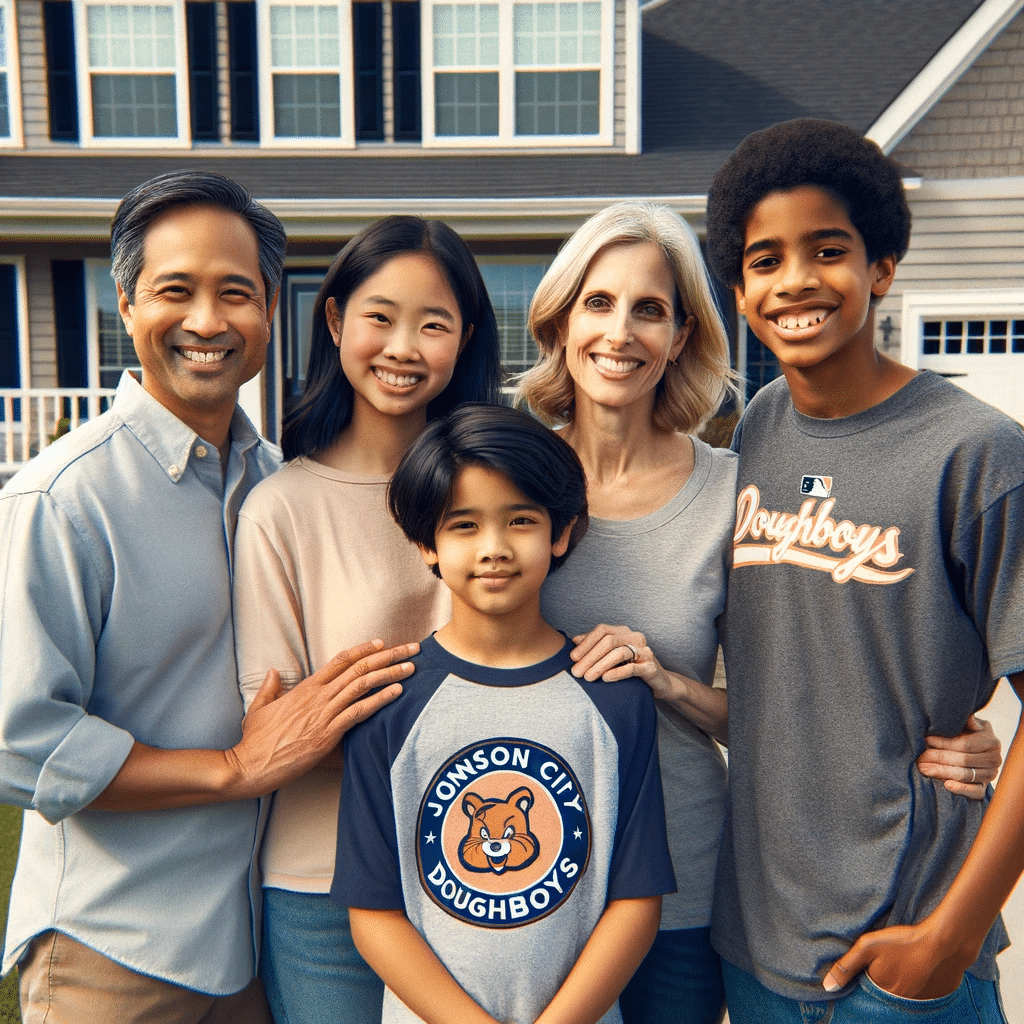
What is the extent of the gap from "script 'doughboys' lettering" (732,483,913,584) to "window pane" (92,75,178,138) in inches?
434

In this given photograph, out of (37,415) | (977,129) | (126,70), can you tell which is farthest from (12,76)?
(977,129)

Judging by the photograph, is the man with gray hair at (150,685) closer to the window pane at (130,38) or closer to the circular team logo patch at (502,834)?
the circular team logo patch at (502,834)

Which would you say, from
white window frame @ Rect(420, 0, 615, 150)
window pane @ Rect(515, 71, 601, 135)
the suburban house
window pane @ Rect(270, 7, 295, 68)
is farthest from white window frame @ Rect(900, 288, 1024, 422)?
window pane @ Rect(270, 7, 295, 68)

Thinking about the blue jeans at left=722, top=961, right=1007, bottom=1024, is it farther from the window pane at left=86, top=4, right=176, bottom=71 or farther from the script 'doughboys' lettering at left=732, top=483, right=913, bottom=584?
the window pane at left=86, top=4, right=176, bottom=71

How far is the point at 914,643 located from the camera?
1.62 m

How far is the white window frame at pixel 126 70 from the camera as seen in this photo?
1075cm

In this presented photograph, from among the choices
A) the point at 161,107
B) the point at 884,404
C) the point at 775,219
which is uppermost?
the point at 161,107

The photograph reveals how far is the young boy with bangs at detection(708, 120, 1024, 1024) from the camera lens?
1.57 meters

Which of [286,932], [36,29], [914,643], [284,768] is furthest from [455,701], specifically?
[36,29]

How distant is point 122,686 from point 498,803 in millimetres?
729

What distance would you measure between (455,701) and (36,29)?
12.1 metres

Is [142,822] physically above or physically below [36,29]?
below

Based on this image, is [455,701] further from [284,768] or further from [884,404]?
[884,404]

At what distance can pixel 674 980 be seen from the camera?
6.40 feet
